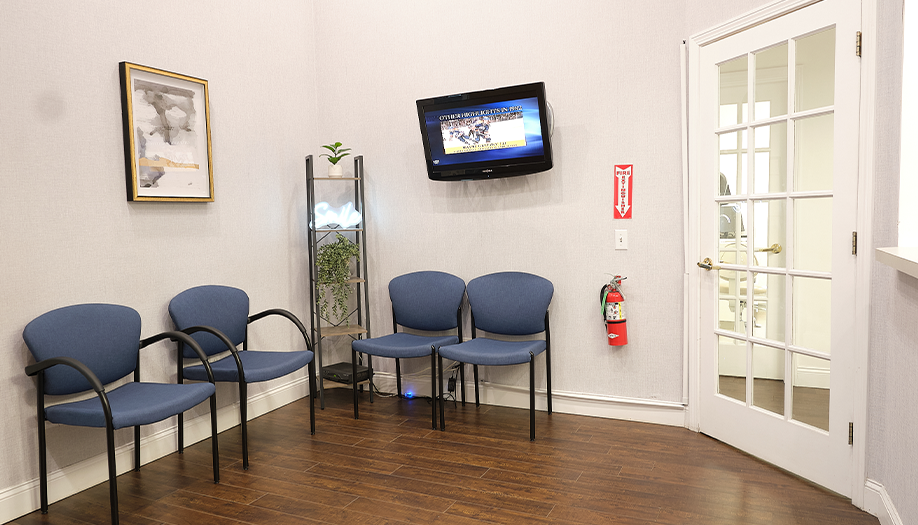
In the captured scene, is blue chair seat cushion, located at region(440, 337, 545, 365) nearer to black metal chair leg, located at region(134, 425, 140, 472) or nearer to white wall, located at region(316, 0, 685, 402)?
white wall, located at region(316, 0, 685, 402)

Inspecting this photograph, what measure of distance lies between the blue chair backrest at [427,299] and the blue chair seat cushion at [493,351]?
13.8 inches

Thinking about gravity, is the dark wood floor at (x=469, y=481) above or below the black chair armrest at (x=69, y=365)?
below

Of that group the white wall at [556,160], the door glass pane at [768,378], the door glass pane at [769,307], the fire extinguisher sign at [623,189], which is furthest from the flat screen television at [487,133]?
the door glass pane at [768,378]

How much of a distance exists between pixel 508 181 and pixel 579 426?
1682 mm

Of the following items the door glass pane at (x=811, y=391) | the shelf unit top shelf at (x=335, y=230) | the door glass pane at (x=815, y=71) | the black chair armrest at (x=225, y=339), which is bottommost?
the door glass pane at (x=811, y=391)

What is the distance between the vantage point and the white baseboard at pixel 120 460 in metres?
2.74

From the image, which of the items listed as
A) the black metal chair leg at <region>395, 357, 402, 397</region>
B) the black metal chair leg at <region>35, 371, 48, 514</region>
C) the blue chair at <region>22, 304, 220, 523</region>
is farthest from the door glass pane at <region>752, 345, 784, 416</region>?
the black metal chair leg at <region>35, 371, 48, 514</region>

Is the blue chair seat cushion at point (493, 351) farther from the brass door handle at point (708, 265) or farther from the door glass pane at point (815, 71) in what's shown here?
the door glass pane at point (815, 71)

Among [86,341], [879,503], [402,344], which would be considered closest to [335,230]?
[402,344]

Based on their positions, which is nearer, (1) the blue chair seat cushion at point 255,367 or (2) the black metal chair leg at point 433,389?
(1) the blue chair seat cushion at point 255,367

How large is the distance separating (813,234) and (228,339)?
3050 millimetres

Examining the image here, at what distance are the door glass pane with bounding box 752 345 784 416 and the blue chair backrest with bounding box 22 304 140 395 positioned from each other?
3.24 meters

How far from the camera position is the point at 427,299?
4230 mm

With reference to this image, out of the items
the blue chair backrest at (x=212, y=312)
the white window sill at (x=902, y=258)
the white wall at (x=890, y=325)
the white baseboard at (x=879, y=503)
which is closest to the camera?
the white window sill at (x=902, y=258)
